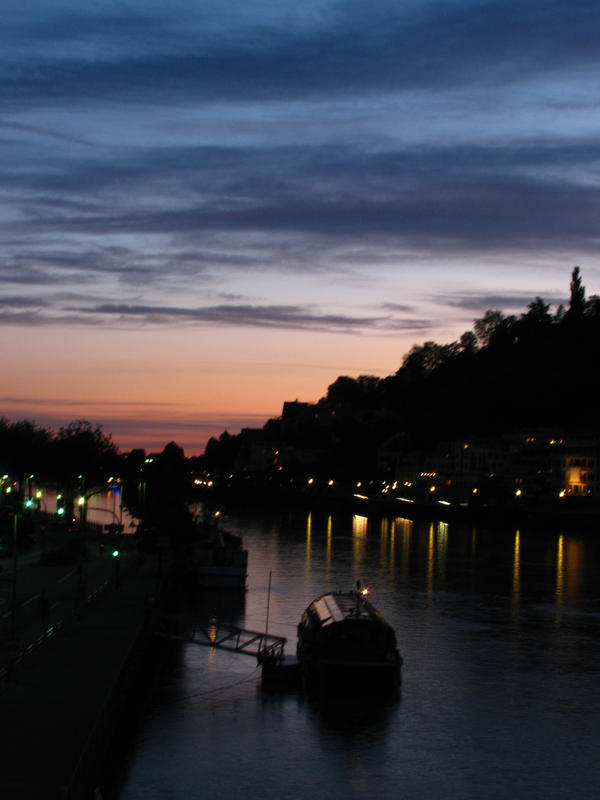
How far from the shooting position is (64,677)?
77.9 feet

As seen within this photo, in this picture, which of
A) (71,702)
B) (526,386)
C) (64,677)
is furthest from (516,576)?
(526,386)

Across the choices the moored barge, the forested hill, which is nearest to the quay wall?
the moored barge

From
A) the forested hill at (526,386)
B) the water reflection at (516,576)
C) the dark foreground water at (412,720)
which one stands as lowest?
Answer: the dark foreground water at (412,720)

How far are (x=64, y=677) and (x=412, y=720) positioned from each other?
9.30 m

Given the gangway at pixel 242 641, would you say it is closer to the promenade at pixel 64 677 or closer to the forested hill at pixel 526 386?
the promenade at pixel 64 677

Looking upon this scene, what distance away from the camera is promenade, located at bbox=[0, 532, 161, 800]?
58.1 ft

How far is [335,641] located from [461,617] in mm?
17400

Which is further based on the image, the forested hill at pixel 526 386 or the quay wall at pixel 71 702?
the forested hill at pixel 526 386

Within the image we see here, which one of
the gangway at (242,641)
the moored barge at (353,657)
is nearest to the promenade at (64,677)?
the gangway at (242,641)

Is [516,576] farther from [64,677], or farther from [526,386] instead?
[526,386]

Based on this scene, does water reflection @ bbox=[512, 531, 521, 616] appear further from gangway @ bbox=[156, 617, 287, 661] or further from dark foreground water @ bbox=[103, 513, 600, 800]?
gangway @ bbox=[156, 617, 287, 661]

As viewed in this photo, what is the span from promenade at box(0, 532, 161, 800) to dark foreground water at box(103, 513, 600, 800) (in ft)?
5.91

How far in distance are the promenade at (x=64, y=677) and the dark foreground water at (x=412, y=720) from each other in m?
1.80

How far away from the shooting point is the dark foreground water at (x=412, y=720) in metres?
23.2
